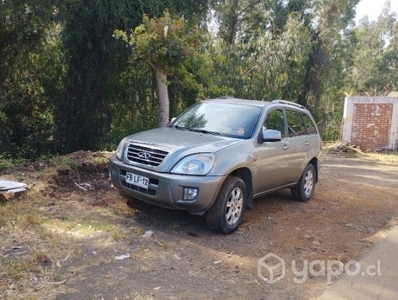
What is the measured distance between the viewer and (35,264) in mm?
3635

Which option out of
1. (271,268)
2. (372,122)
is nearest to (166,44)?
(271,268)

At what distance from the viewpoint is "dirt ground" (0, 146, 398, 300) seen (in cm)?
347

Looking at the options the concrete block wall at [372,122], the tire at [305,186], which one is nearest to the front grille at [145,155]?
the tire at [305,186]

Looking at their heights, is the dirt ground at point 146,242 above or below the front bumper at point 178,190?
below

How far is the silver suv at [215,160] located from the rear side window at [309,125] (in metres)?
0.58

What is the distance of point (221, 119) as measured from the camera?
568cm

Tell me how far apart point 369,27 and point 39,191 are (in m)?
39.6

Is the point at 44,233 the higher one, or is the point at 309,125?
the point at 309,125

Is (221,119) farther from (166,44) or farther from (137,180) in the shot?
(166,44)

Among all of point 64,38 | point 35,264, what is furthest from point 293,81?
point 35,264

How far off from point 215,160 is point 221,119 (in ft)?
3.95

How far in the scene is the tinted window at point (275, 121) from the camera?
18.9 feet

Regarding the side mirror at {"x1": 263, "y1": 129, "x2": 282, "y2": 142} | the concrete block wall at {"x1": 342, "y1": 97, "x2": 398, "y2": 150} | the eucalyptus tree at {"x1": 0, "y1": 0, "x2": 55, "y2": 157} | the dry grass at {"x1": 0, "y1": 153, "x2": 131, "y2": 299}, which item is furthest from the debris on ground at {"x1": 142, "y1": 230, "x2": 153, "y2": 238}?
the concrete block wall at {"x1": 342, "y1": 97, "x2": 398, "y2": 150}

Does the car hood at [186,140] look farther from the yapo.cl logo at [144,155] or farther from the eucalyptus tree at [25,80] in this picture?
the eucalyptus tree at [25,80]
